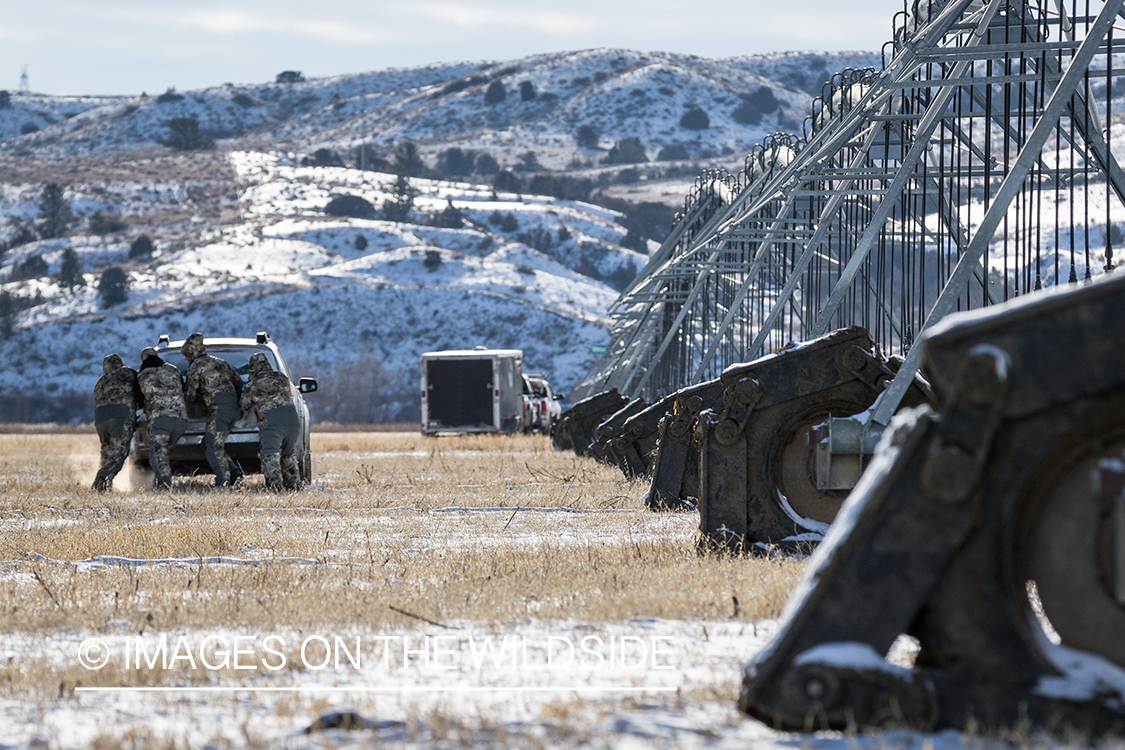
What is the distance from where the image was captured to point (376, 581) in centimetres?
809

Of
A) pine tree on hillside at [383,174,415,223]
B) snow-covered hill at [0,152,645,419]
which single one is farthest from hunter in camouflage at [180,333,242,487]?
pine tree on hillside at [383,174,415,223]

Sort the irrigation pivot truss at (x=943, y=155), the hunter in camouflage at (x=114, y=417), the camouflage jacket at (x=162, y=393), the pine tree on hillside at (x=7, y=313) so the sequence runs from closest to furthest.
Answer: the irrigation pivot truss at (x=943, y=155), the camouflage jacket at (x=162, y=393), the hunter in camouflage at (x=114, y=417), the pine tree on hillside at (x=7, y=313)

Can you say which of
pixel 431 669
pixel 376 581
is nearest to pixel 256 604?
pixel 376 581

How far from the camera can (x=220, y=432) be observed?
17125 millimetres

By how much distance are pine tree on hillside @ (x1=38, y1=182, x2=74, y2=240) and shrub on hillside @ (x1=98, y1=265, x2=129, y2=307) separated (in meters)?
39.1

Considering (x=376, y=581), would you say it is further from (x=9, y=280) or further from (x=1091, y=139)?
(x=9, y=280)

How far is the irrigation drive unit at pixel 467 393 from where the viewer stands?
45312 mm

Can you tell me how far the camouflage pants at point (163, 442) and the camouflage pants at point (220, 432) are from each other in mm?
349

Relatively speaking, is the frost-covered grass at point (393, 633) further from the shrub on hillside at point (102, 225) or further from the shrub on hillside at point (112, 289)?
the shrub on hillside at point (102, 225)

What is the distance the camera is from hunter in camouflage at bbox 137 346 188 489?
17.0 meters

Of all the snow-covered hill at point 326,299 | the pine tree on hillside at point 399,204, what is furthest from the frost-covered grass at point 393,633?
the pine tree on hillside at point 399,204

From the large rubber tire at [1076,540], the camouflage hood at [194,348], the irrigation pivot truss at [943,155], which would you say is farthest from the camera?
the camouflage hood at [194,348]

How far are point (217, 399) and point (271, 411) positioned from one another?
0.66 m

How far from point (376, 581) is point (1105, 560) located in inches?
188
